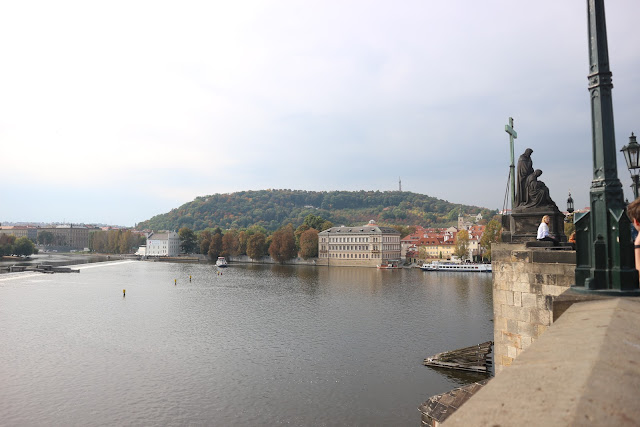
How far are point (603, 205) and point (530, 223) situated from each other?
717cm

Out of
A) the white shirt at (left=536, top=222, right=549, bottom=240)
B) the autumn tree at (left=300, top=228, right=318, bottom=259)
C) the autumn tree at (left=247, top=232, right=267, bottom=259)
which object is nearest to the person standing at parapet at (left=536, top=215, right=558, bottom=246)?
the white shirt at (left=536, top=222, right=549, bottom=240)

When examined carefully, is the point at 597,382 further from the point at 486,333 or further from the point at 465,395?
the point at 486,333

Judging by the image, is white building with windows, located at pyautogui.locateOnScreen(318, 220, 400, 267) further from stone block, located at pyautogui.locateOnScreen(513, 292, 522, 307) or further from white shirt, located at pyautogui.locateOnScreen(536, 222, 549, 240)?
white shirt, located at pyautogui.locateOnScreen(536, 222, 549, 240)

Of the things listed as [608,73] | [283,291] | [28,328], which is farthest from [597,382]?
[283,291]

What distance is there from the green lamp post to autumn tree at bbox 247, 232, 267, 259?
115925mm

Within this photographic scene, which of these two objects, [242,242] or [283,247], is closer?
[283,247]

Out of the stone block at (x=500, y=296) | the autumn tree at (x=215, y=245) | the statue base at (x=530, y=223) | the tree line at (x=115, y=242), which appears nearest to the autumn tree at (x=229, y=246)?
the autumn tree at (x=215, y=245)

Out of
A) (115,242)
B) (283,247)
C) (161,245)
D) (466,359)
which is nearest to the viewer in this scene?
(466,359)

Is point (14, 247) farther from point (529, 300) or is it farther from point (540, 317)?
point (540, 317)

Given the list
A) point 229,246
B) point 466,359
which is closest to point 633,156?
point 466,359

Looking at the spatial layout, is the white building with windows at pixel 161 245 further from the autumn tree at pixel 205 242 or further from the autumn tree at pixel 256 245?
the autumn tree at pixel 256 245

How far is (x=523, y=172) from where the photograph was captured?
496 inches

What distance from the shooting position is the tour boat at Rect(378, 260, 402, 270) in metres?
98.8

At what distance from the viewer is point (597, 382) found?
236 cm
